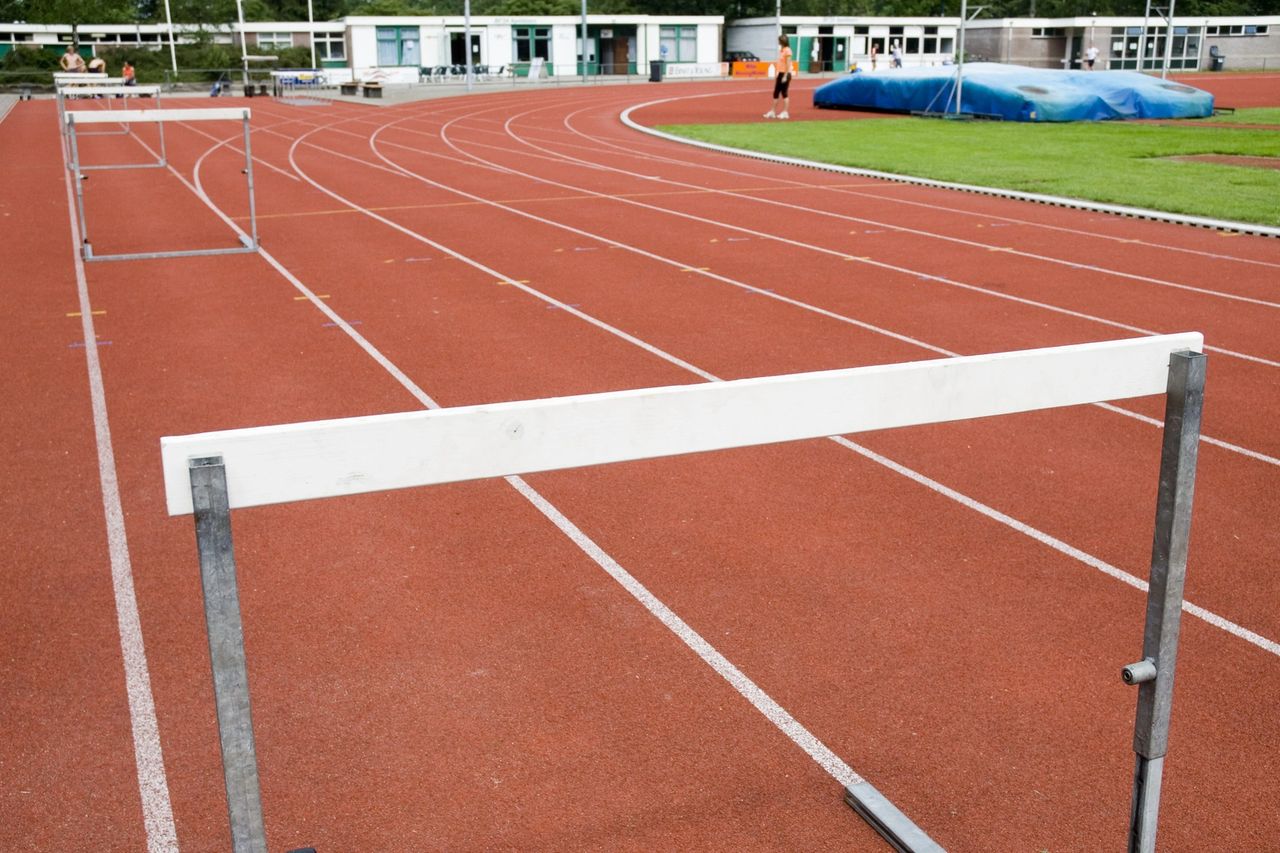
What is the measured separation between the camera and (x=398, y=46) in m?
65.1

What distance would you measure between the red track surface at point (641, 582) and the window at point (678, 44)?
200 feet

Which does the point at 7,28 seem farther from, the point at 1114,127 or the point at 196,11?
the point at 1114,127

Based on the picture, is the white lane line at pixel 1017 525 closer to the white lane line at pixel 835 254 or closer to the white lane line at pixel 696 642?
the white lane line at pixel 696 642

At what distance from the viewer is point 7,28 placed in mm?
72938

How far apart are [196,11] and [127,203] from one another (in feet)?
210

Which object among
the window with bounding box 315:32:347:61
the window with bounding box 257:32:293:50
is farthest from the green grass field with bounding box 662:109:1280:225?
the window with bounding box 257:32:293:50

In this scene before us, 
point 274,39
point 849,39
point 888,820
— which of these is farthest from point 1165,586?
point 274,39

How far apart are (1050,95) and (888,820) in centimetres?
3125

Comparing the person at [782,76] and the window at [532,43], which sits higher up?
the window at [532,43]

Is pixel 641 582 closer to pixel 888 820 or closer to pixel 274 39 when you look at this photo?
pixel 888 820

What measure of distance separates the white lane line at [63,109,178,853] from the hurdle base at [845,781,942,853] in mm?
1902

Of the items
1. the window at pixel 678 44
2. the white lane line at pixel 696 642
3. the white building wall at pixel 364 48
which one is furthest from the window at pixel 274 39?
the white lane line at pixel 696 642

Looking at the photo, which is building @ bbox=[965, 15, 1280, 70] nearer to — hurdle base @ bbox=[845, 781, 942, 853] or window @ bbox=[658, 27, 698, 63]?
window @ bbox=[658, 27, 698, 63]

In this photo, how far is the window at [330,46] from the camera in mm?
75062
